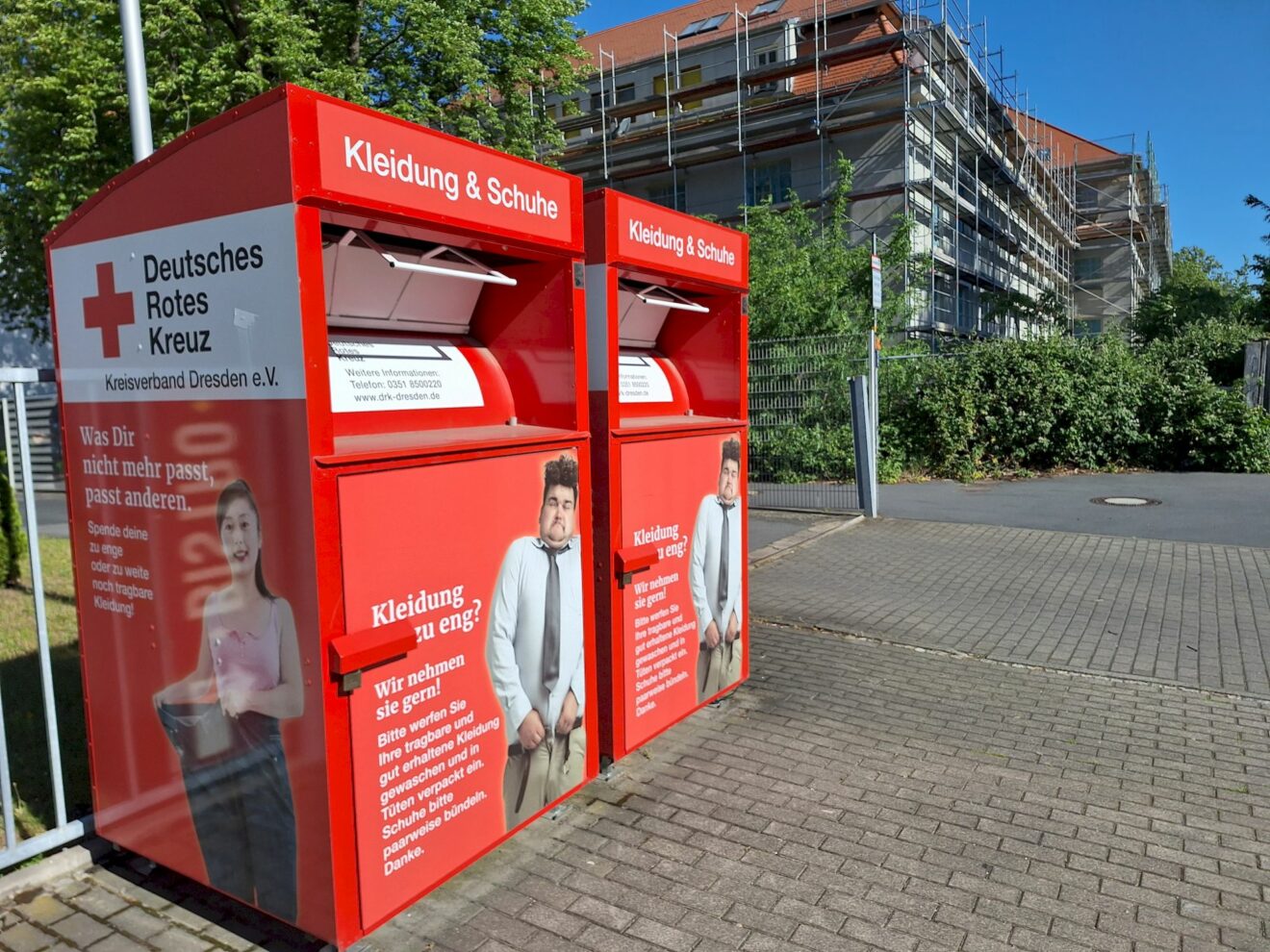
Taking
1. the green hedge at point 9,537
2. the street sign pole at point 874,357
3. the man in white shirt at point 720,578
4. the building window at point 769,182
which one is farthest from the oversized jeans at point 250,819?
the building window at point 769,182

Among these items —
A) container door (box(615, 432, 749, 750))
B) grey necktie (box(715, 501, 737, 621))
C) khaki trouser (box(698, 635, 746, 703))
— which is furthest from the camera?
grey necktie (box(715, 501, 737, 621))

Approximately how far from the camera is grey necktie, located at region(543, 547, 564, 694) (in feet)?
10.3

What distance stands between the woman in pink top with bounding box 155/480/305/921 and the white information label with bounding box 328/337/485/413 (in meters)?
0.45

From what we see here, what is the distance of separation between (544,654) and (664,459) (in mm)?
1098

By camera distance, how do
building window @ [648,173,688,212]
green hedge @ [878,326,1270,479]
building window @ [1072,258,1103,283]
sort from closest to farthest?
green hedge @ [878,326,1270,479]
building window @ [648,173,688,212]
building window @ [1072,258,1103,283]

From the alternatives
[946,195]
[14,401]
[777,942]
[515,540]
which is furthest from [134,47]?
[946,195]

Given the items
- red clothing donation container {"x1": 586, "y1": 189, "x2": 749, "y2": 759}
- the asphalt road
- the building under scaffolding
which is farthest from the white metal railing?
the building under scaffolding

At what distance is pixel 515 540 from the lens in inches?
119

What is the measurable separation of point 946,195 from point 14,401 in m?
28.9

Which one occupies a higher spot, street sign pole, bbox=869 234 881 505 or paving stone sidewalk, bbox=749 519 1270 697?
street sign pole, bbox=869 234 881 505

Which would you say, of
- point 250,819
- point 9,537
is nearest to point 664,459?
point 250,819

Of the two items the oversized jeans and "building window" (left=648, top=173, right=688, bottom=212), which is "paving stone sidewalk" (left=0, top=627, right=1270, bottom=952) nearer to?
the oversized jeans

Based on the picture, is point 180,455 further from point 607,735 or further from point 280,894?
point 607,735

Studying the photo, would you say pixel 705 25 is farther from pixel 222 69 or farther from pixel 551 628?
pixel 551 628
